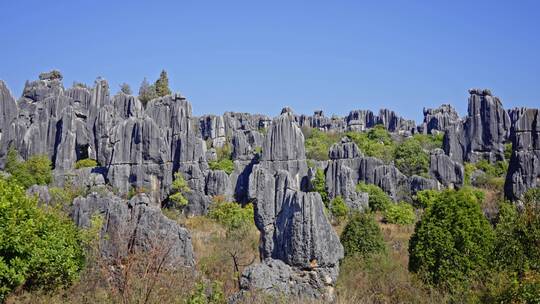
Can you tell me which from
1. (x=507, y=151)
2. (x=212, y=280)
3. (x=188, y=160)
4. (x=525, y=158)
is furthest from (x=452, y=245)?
(x=507, y=151)

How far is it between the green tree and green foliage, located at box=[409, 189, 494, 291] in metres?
57.4

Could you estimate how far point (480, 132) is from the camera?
55.8 metres

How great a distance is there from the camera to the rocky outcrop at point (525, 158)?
33000mm

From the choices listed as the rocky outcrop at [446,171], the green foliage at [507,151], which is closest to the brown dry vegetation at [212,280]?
the rocky outcrop at [446,171]

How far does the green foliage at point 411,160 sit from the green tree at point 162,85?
30391 mm

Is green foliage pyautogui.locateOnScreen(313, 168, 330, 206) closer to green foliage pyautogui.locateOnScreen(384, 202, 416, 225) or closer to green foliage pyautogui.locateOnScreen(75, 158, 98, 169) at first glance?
green foliage pyautogui.locateOnScreen(384, 202, 416, 225)

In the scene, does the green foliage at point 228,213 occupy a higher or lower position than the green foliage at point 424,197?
lower

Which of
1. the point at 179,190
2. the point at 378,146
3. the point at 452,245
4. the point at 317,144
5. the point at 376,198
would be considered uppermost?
the point at 317,144

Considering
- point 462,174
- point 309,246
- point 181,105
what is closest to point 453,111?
point 462,174

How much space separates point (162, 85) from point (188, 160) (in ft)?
96.1

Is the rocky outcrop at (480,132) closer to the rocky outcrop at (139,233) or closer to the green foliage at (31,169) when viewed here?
the green foliage at (31,169)

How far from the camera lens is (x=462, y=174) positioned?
45062mm

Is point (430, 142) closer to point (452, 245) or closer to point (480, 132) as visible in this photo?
point (480, 132)

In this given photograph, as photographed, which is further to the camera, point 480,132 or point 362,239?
point 480,132
